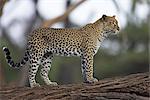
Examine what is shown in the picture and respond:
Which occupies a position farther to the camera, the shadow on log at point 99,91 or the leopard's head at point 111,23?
the leopard's head at point 111,23

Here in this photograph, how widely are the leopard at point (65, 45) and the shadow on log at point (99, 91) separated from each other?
142mm

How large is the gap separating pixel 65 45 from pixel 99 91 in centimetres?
70

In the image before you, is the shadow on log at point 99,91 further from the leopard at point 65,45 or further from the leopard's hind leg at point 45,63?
the leopard's hind leg at point 45,63

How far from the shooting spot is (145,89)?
6.19 meters

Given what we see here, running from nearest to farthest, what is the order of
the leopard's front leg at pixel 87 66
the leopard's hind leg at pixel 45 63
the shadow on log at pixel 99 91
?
the shadow on log at pixel 99 91 < the leopard's front leg at pixel 87 66 < the leopard's hind leg at pixel 45 63

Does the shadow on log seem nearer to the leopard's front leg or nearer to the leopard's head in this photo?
the leopard's front leg

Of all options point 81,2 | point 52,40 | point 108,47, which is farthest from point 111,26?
point 108,47

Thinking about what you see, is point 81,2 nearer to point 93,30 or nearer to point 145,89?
point 93,30

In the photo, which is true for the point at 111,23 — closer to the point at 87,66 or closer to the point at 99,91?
the point at 87,66

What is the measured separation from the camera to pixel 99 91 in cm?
627

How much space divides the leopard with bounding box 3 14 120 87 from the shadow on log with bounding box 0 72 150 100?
14 centimetres

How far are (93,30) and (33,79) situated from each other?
3.14ft

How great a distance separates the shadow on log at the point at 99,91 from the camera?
618 centimetres

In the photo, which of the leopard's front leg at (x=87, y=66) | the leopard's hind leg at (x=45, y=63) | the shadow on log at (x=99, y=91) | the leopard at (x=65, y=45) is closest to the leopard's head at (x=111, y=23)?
the leopard at (x=65, y=45)
